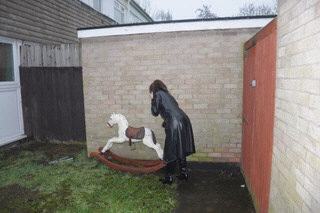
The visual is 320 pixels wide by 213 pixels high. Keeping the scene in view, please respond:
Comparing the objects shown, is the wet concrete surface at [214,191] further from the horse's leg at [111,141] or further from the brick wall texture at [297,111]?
the horse's leg at [111,141]

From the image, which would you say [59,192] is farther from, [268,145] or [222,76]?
[222,76]

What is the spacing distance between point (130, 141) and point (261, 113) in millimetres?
2827

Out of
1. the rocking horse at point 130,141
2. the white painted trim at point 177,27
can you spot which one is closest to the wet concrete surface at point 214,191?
the rocking horse at point 130,141

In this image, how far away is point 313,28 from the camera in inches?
66.3

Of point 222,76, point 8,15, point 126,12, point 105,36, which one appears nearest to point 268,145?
point 222,76

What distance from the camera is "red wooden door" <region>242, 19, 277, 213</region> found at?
8.96ft

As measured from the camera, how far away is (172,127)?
169 inches

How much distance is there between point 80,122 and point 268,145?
5.76m

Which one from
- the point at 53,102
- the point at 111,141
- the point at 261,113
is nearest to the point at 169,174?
the point at 111,141

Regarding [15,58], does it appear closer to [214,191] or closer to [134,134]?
[134,134]

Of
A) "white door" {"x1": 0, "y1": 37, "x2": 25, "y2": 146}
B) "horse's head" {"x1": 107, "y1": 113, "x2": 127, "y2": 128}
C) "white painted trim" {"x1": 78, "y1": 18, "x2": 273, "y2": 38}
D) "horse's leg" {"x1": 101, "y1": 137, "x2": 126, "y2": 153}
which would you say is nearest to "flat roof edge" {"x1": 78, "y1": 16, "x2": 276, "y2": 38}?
"white painted trim" {"x1": 78, "y1": 18, "x2": 273, "y2": 38}

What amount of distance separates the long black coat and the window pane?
17.2 ft

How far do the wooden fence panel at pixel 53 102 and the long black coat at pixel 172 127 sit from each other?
3624 millimetres

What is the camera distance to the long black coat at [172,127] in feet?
14.1
